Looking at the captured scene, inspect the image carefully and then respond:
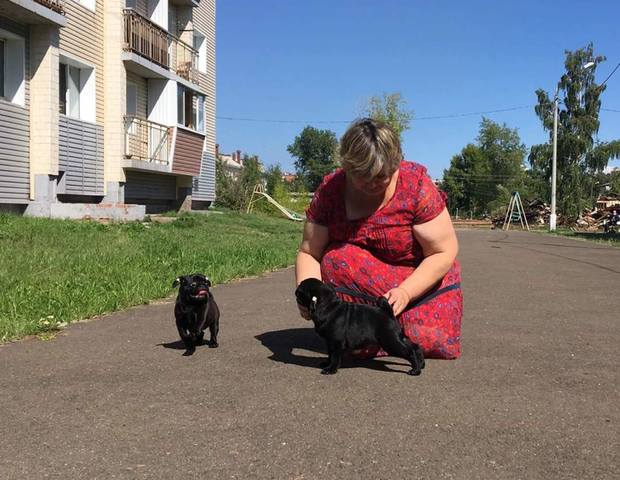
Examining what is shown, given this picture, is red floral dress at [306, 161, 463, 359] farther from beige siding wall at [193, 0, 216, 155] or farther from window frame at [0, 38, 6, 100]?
beige siding wall at [193, 0, 216, 155]

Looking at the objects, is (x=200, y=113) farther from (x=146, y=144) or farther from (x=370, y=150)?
(x=370, y=150)

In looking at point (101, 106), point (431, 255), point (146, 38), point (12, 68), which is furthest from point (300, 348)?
point (146, 38)

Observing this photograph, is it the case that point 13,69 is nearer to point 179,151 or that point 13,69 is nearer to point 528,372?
point 179,151

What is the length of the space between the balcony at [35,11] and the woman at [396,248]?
1145 cm

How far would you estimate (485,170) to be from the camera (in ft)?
285

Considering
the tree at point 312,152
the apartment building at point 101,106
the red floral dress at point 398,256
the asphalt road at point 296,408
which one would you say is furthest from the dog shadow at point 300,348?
the tree at point 312,152

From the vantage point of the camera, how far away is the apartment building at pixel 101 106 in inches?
560

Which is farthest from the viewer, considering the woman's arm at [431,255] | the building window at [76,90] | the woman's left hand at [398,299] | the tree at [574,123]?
the tree at [574,123]

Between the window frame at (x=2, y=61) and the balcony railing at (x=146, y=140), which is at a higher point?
the window frame at (x=2, y=61)

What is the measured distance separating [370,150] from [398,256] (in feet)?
2.78

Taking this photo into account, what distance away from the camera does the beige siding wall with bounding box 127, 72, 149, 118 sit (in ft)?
68.1

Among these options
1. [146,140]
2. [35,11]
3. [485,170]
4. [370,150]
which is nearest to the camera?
[370,150]

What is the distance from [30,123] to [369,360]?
12791 millimetres

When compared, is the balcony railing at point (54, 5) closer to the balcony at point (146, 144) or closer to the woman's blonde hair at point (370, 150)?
the balcony at point (146, 144)
